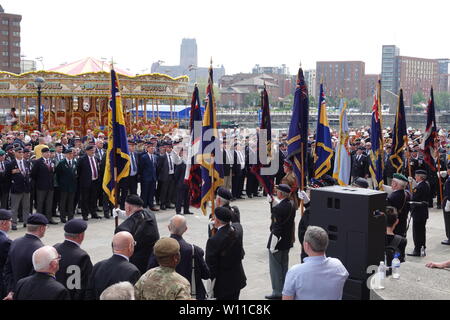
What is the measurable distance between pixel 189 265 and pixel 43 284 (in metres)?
1.70

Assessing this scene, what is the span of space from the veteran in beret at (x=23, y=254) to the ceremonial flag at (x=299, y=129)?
5.04 metres

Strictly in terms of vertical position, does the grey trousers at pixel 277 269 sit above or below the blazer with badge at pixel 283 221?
below

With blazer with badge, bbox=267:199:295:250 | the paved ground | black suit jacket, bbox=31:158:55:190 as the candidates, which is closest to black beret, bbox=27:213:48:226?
blazer with badge, bbox=267:199:295:250

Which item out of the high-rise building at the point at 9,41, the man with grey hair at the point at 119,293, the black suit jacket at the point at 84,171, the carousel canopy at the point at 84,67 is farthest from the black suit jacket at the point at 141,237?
the high-rise building at the point at 9,41

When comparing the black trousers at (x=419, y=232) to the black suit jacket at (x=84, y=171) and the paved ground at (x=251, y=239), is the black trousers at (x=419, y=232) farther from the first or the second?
the black suit jacket at (x=84, y=171)

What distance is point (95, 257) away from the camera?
34.2ft

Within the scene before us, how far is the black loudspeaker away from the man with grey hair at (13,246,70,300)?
2898 mm

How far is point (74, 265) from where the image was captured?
5.73 meters

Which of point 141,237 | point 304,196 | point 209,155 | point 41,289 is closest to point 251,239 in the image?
point 209,155

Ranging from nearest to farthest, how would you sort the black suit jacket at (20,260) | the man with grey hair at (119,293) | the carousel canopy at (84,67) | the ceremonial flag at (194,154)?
the man with grey hair at (119,293) < the black suit jacket at (20,260) < the ceremonial flag at (194,154) < the carousel canopy at (84,67)

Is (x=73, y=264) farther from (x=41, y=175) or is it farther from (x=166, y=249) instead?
(x=41, y=175)

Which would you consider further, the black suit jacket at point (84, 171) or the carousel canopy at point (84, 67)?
the carousel canopy at point (84, 67)

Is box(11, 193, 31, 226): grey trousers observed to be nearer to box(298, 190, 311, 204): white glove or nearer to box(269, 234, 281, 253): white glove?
box(269, 234, 281, 253): white glove

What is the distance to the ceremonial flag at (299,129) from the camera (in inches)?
387
